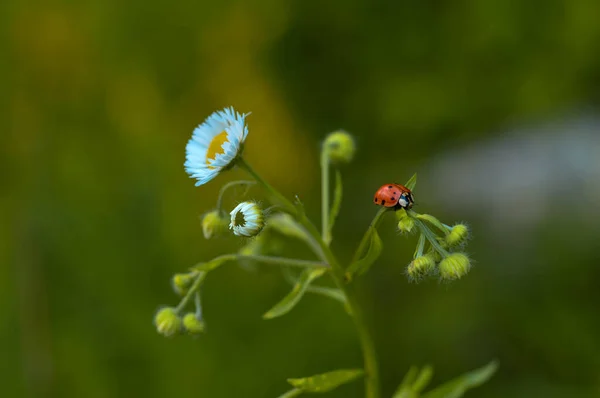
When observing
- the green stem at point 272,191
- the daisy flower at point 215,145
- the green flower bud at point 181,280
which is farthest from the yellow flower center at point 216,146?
the green flower bud at point 181,280

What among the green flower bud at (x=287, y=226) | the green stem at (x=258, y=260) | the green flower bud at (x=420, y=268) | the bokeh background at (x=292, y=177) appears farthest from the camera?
the bokeh background at (x=292, y=177)

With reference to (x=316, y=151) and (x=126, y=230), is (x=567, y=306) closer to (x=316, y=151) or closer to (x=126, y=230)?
(x=316, y=151)

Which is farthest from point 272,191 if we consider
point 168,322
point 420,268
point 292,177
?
point 292,177

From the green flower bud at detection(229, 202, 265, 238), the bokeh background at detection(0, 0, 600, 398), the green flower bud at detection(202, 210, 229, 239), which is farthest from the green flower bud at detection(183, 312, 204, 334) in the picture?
the bokeh background at detection(0, 0, 600, 398)

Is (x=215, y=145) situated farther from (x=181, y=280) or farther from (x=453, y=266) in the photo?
(x=453, y=266)

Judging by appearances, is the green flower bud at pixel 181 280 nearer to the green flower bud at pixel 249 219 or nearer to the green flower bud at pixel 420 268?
the green flower bud at pixel 249 219

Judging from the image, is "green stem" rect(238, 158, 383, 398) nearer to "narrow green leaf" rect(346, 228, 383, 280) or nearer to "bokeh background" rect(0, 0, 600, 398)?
"narrow green leaf" rect(346, 228, 383, 280)
